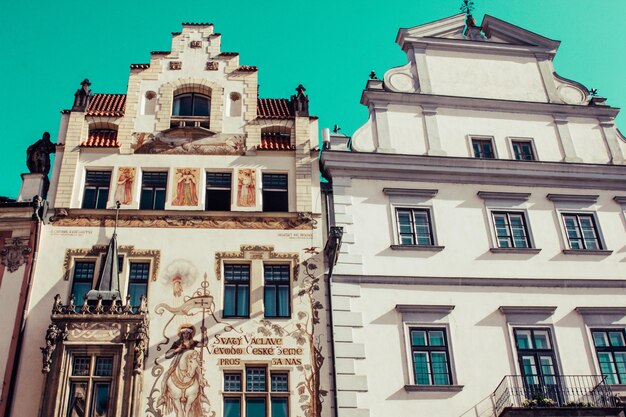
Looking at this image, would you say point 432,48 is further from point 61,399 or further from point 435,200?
point 61,399

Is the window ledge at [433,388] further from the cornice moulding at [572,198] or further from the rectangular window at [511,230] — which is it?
the cornice moulding at [572,198]

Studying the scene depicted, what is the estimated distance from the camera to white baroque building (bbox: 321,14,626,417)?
66.8 ft

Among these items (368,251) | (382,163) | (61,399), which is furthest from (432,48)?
(61,399)

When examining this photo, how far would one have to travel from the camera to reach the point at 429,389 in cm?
2000

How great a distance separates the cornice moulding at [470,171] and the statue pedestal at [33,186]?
338 inches

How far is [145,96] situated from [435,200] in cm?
1014

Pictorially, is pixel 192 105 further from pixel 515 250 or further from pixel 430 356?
pixel 515 250

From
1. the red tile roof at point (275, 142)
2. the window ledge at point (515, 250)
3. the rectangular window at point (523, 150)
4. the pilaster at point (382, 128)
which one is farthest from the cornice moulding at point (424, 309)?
the rectangular window at point (523, 150)

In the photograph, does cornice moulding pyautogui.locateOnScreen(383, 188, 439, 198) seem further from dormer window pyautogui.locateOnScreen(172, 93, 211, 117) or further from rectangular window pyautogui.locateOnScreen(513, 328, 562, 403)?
dormer window pyautogui.locateOnScreen(172, 93, 211, 117)

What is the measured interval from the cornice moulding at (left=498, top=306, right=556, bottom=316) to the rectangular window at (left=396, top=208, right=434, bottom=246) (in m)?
2.94

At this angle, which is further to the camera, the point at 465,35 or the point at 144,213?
the point at 465,35

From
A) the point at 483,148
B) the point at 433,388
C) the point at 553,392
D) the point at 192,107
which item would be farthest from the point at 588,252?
the point at 192,107

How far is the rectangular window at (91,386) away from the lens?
18.2m

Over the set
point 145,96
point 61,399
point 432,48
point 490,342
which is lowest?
point 61,399
